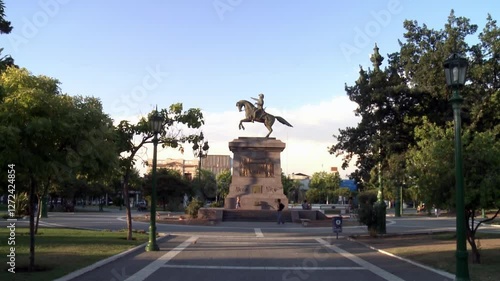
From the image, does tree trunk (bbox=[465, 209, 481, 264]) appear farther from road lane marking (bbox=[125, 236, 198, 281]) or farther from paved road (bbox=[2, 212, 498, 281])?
road lane marking (bbox=[125, 236, 198, 281])

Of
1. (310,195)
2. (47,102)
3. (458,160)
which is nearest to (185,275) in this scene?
(47,102)

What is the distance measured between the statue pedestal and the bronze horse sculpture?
5.53 ft

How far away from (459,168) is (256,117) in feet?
109

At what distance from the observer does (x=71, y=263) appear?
1427 cm

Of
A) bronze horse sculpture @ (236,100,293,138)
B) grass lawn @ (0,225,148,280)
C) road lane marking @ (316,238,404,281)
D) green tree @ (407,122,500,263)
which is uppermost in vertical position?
bronze horse sculpture @ (236,100,293,138)

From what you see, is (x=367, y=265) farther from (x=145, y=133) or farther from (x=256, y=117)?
(x=256, y=117)

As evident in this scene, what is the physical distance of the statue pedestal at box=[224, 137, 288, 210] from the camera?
40219 millimetres

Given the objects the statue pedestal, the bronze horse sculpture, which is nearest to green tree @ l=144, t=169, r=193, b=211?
the bronze horse sculpture

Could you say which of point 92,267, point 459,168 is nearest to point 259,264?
point 92,267

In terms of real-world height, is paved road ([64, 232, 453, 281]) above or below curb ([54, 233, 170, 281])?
below

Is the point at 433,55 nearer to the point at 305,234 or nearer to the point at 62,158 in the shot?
the point at 305,234

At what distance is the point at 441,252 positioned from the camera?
58.0ft

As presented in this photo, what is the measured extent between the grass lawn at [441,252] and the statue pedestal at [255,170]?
52.9 feet

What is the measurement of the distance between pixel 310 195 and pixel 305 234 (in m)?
89.4
